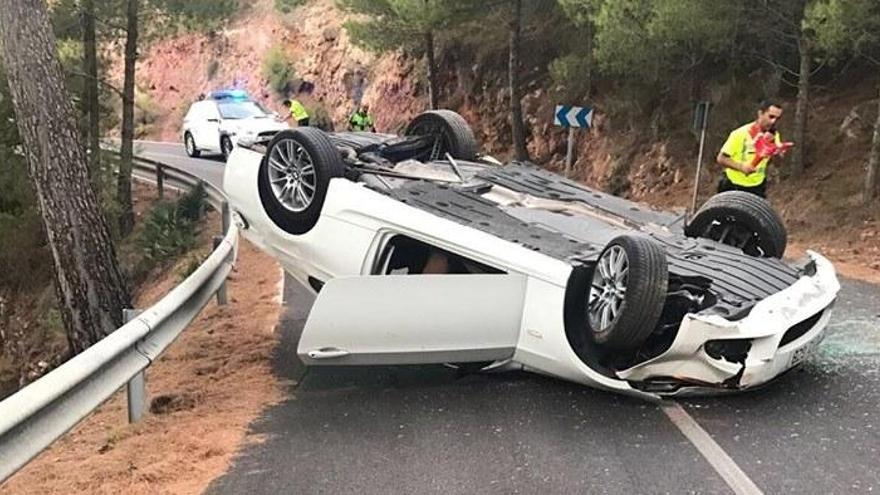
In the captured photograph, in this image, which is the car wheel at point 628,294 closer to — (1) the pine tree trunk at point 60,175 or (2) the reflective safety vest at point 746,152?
(2) the reflective safety vest at point 746,152

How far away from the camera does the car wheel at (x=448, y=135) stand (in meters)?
7.87

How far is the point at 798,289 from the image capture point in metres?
5.14

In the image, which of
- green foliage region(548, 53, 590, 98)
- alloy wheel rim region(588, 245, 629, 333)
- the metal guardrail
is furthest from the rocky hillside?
the metal guardrail

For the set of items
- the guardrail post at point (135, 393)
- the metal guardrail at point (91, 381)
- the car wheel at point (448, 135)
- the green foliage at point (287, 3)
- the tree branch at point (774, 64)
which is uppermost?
the green foliage at point (287, 3)

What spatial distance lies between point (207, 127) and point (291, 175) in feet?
61.2

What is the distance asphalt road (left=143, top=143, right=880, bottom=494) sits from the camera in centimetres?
416

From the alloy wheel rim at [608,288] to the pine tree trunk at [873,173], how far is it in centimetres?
956

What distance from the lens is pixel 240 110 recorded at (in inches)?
912

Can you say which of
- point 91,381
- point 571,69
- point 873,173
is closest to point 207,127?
point 571,69

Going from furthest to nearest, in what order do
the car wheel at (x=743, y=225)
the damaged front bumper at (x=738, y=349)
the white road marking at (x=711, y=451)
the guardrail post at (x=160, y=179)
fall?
the guardrail post at (x=160, y=179), the car wheel at (x=743, y=225), the damaged front bumper at (x=738, y=349), the white road marking at (x=711, y=451)

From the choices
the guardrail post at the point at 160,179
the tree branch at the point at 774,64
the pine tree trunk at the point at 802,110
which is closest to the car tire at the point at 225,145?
the guardrail post at the point at 160,179

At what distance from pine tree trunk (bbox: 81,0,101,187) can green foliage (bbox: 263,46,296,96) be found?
20.4 metres

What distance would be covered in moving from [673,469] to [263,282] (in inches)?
262

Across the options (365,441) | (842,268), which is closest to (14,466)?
(365,441)
